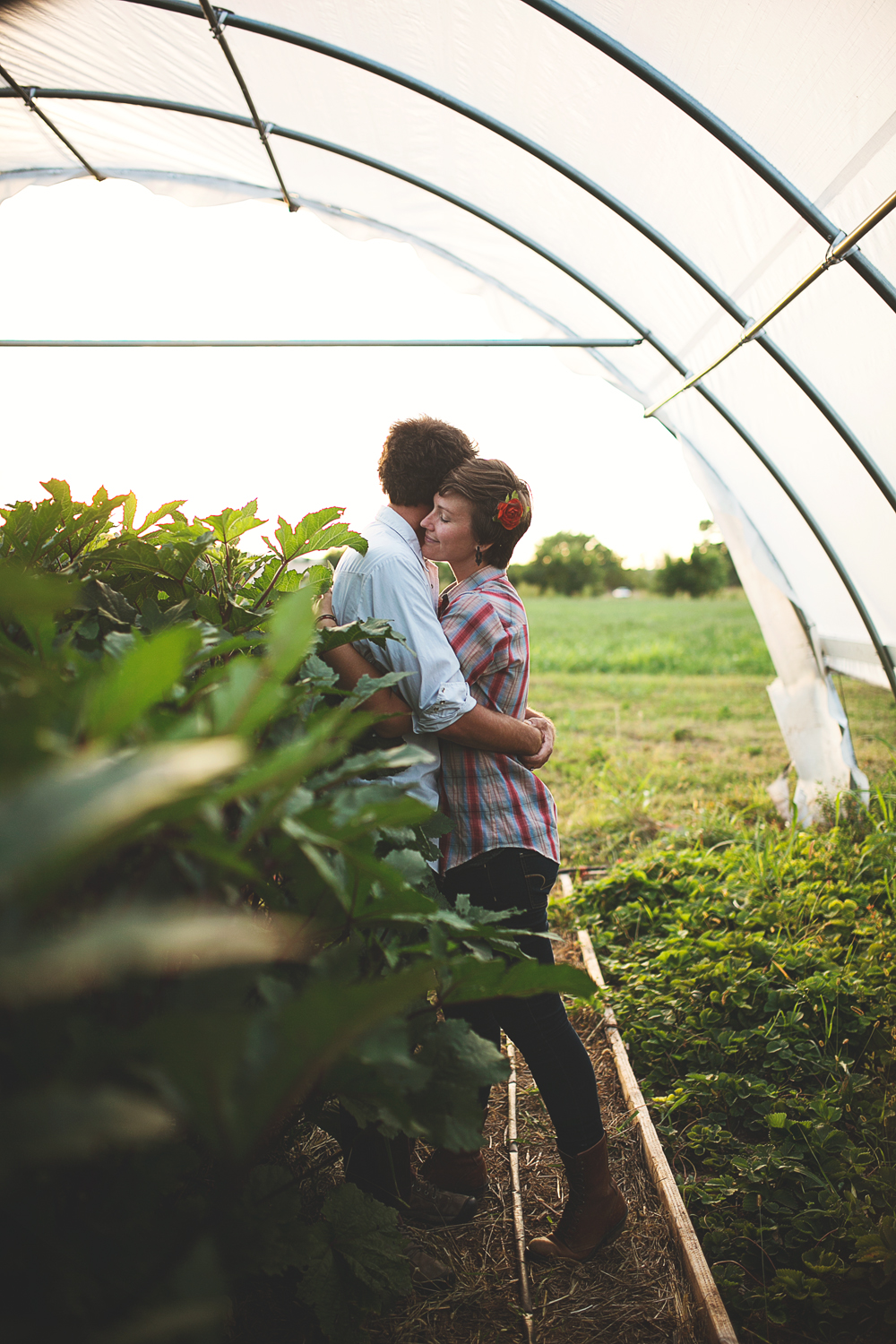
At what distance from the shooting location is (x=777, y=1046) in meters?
2.62

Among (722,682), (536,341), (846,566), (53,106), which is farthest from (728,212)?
(722,682)

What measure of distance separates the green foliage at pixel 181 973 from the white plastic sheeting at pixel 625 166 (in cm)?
241

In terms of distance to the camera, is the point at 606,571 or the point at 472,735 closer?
the point at 472,735

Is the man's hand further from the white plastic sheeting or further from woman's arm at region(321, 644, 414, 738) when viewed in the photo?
the white plastic sheeting

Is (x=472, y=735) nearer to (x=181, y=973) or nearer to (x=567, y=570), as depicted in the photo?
(x=181, y=973)

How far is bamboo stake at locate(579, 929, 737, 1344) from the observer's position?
1594mm

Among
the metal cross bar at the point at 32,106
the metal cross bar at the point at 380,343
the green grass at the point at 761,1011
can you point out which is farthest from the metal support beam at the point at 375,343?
the green grass at the point at 761,1011

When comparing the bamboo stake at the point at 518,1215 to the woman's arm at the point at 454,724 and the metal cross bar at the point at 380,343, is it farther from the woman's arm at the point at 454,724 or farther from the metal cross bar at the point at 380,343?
the metal cross bar at the point at 380,343

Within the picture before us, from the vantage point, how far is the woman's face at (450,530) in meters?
1.97

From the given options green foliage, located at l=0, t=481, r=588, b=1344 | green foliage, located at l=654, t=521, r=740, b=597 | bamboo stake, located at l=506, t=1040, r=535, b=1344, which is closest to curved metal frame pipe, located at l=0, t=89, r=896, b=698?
bamboo stake, located at l=506, t=1040, r=535, b=1344

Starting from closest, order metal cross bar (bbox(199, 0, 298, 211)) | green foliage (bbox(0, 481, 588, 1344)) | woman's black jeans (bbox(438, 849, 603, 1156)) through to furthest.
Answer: green foliage (bbox(0, 481, 588, 1344)), woman's black jeans (bbox(438, 849, 603, 1156)), metal cross bar (bbox(199, 0, 298, 211))

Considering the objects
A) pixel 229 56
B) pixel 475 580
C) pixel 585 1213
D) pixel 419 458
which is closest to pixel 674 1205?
pixel 585 1213

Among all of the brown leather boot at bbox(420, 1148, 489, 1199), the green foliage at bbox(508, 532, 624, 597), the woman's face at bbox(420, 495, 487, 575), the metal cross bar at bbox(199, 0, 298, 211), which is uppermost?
the green foliage at bbox(508, 532, 624, 597)

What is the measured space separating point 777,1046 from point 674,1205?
88cm
